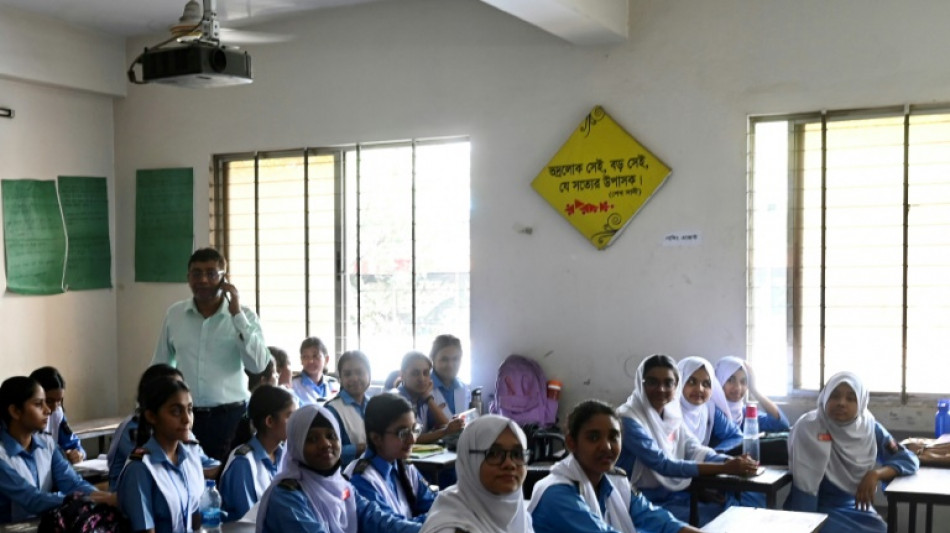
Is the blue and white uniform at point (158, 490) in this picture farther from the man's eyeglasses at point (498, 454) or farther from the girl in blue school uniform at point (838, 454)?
the girl in blue school uniform at point (838, 454)

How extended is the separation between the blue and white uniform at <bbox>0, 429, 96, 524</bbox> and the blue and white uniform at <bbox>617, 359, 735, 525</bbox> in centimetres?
214

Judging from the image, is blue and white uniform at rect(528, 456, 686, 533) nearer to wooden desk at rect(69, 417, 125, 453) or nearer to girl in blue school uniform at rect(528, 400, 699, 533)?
girl in blue school uniform at rect(528, 400, 699, 533)

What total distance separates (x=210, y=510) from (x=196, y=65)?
1795 mm

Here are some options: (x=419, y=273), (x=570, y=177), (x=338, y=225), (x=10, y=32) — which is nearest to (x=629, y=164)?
(x=570, y=177)

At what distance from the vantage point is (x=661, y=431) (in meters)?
4.26

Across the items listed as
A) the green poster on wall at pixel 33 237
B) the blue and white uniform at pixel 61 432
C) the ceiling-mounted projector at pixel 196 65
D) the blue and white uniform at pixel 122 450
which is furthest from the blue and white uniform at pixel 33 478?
the green poster on wall at pixel 33 237

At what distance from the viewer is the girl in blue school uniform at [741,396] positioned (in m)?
4.89

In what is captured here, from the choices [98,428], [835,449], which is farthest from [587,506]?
[98,428]

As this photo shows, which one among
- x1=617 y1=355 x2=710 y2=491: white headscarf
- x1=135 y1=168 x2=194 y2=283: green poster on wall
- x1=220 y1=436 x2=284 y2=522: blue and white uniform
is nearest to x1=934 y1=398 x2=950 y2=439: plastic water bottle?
x1=617 y1=355 x2=710 y2=491: white headscarf

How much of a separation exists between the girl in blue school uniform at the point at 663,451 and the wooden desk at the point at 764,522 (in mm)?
717

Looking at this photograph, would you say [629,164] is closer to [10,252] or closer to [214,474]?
[214,474]

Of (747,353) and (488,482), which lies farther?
(747,353)

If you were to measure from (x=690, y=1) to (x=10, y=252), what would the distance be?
170 inches

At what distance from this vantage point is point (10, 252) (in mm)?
6191
